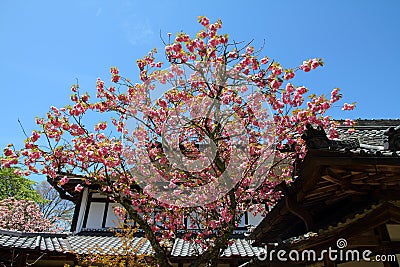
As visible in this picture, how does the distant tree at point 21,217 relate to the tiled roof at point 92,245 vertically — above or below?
above

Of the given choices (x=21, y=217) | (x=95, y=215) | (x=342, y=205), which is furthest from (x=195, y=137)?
(x=21, y=217)

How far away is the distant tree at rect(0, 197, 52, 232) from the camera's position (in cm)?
1903

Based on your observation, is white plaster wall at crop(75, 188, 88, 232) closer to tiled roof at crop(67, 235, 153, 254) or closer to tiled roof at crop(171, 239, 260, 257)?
tiled roof at crop(67, 235, 153, 254)

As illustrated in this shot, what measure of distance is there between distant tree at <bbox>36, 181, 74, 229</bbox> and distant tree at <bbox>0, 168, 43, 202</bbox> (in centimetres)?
115

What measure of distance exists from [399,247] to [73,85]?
6802 mm

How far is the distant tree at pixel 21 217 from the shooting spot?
1903 centimetres

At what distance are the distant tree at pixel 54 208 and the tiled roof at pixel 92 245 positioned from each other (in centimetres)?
1382

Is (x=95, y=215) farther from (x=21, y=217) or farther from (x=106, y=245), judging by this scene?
(x=21, y=217)

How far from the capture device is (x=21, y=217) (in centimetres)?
1939

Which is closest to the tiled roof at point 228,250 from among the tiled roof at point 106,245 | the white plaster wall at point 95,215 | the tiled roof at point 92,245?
the tiled roof at point 92,245

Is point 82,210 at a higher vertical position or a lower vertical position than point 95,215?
higher

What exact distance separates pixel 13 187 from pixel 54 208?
11.5ft

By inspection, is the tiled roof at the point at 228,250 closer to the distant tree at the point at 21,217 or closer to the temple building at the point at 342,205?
the temple building at the point at 342,205

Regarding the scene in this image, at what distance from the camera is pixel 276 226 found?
18.1 ft
